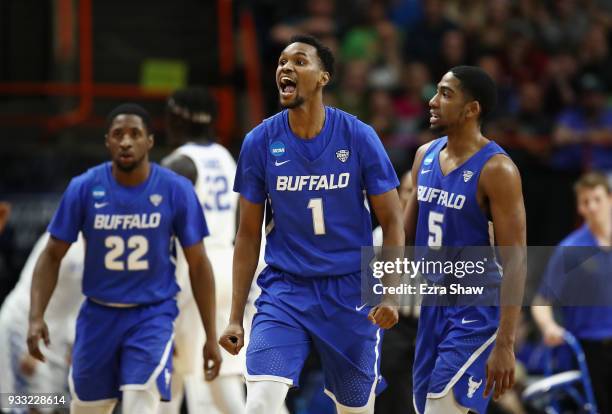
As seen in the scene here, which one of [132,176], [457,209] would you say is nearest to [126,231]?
[132,176]

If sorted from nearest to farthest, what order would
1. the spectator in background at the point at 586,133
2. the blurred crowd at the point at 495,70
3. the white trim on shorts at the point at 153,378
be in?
the white trim on shorts at the point at 153,378 < the blurred crowd at the point at 495,70 < the spectator in background at the point at 586,133

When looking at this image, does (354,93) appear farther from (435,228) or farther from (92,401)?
(92,401)

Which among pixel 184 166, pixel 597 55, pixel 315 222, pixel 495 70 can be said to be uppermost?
pixel 597 55

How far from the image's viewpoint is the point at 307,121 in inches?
242

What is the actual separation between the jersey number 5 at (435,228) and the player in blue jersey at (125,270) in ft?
4.70

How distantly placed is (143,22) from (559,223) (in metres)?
5.13

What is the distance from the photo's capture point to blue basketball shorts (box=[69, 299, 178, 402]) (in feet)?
22.0

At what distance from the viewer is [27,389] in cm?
826

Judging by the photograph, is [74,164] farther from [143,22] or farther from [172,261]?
[172,261]

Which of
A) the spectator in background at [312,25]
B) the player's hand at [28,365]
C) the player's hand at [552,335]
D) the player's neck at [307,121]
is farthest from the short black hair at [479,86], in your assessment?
the spectator in background at [312,25]

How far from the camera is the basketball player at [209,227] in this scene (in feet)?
25.7

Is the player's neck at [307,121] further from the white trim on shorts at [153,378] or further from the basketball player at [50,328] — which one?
the basketball player at [50,328]

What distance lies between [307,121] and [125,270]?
5.05 ft

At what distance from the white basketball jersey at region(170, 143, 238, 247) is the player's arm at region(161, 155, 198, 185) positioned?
6cm
